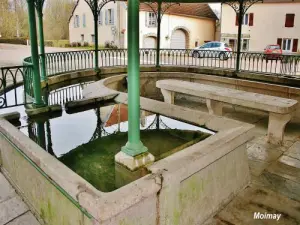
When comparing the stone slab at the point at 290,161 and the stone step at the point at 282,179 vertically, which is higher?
the stone slab at the point at 290,161

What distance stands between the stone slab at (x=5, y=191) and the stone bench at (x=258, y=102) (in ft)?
12.5

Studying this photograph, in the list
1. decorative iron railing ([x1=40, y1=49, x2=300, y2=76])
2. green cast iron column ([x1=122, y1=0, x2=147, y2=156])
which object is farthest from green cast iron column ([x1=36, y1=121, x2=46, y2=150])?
decorative iron railing ([x1=40, y1=49, x2=300, y2=76])

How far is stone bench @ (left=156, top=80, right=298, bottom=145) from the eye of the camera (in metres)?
4.85

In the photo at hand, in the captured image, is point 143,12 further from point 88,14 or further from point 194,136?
point 194,136

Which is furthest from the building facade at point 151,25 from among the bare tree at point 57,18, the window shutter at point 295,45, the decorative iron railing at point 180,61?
the decorative iron railing at point 180,61

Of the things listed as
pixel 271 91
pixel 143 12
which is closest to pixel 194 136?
pixel 271 91

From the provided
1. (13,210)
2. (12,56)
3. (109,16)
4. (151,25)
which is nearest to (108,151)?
(13,210)

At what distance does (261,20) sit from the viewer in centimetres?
2748

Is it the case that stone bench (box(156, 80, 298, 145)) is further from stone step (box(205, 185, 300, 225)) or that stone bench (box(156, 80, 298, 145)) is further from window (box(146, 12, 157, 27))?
window (box(146, 12, 157, 27))

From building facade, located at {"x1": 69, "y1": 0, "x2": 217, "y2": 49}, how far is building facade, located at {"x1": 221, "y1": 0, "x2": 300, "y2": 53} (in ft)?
8.86

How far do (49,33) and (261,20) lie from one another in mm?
25628

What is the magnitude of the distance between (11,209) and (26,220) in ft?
0.87

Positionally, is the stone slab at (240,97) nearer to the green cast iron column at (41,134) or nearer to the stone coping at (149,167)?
the stone coping at (149,167)

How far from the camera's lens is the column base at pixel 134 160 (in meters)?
2.91
